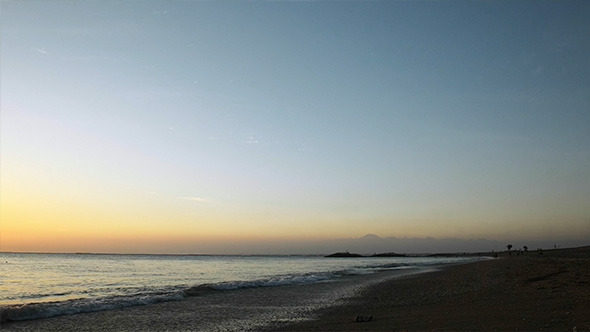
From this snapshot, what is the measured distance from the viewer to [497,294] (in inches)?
827

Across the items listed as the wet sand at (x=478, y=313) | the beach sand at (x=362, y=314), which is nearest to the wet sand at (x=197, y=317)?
the beach sand at (x=362, y=314)

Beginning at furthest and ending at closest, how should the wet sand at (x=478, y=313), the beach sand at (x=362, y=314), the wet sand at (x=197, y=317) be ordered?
1. the wet sand at (x=197, y=317)
2. the beach sand at (x=362, y=314)
3. the wet sand at (x=478, y=313)

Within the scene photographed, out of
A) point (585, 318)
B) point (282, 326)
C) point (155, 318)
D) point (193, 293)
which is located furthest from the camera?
point (193, 293)

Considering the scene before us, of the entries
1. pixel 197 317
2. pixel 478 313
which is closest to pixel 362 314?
pixel 478 313

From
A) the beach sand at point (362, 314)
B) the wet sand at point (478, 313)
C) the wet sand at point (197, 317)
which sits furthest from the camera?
the wet sand at point (197, 317)

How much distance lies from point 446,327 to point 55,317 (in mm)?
16338

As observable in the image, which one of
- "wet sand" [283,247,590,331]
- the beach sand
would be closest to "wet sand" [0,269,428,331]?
the beach sand

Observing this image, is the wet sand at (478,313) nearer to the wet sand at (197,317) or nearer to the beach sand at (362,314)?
the beach sand at (362,314)

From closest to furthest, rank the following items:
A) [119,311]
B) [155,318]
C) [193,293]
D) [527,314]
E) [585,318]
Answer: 1. [585,318]
2. [527,314]
3. [155,318]
4. [119,311]
5. [193,293]

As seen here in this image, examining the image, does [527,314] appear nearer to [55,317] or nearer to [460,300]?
[460,300]

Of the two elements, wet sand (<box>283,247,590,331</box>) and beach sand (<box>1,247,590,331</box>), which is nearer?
wet sand (<box>283,247,590,331</box>)

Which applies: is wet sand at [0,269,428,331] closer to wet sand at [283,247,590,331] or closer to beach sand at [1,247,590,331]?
beach sand at [1,247,590,331]

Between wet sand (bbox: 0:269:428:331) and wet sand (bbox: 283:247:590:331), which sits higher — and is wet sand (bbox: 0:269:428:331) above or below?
below

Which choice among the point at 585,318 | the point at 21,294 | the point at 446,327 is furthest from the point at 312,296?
the point at 21,294
